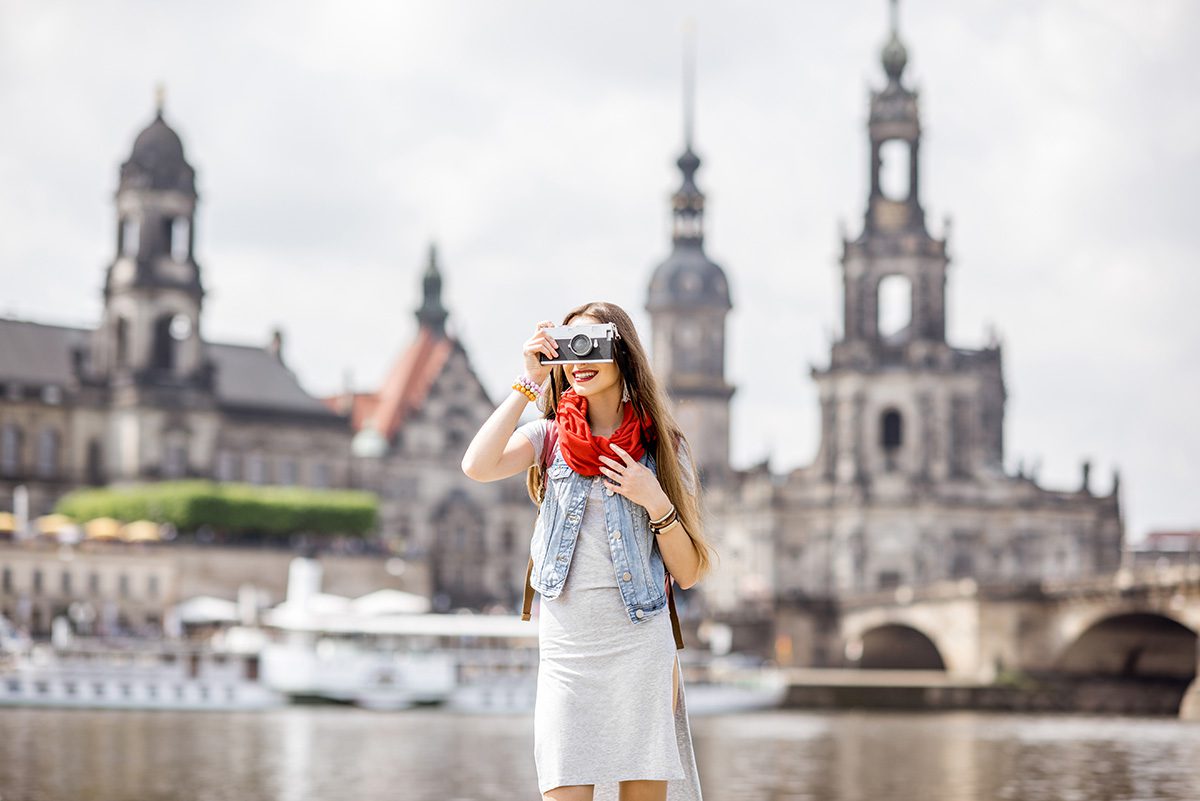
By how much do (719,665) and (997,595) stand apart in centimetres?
1012

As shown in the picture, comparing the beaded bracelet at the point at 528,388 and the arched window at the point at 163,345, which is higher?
the arched window at the point at 163,345

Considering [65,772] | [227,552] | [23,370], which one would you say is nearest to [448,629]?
[227,552]

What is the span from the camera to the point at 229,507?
79.2 meters

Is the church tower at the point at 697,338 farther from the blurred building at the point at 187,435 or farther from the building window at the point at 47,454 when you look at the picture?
the building window at the point at 47,454

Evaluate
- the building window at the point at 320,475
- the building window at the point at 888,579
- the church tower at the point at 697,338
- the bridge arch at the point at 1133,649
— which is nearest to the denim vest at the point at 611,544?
the bridge arch at the point at 1133,649

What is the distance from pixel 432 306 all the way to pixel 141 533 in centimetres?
3168

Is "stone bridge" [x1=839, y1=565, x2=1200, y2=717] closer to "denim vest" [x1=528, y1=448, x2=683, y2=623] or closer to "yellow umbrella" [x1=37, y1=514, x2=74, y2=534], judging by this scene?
"yellow umbrella" [x1=37, y1=514, x2=74, y2=534]

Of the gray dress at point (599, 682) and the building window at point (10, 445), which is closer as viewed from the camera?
the gray dress at point (599, 682)

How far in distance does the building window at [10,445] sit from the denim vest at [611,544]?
262ft

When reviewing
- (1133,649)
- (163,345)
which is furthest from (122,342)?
(1133,649)

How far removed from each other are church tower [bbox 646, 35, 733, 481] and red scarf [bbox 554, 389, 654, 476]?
99181 mm

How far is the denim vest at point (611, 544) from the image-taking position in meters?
7.14

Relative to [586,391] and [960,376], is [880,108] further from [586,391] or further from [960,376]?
[586,391]

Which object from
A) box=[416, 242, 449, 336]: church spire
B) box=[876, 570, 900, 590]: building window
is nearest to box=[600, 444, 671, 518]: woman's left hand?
box=[876, 570, 900, 590]: building window
